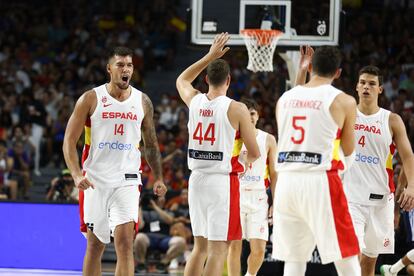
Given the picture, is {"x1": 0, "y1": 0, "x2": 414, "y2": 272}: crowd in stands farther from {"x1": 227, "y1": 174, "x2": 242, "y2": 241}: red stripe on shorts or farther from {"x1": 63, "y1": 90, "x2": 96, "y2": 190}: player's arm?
{"x1": 63, "y1": 90, "x2": 96, "y2": 190}: player's arm

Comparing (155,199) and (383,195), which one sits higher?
(383,195)

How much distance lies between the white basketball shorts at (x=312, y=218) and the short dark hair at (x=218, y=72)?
1.83 m

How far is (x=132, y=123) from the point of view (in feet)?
30.8

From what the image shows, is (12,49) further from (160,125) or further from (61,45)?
(160,125)

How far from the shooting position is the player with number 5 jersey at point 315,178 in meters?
7.48

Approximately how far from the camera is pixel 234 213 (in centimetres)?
921

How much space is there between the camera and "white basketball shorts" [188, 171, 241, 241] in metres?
9.12

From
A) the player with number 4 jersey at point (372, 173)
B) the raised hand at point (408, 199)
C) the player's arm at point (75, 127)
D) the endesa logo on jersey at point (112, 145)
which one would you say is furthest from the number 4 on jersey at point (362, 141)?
the player's arm at point (75, 127)

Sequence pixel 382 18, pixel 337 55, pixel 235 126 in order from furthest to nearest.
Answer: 1. pixel 382 18
2. pixel 235 126
3. pixel 337 55

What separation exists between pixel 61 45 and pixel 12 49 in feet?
4.04

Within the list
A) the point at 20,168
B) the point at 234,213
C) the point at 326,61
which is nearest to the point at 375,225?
the point at 234,213

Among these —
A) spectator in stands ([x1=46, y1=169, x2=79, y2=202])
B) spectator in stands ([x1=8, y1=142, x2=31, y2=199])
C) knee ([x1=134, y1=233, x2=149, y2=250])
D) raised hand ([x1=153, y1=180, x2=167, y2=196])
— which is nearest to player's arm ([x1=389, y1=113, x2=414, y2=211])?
raised hand ([x1=153, y1=180, x2=167, y2=196])

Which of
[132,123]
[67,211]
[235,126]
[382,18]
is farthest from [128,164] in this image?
[382,18]

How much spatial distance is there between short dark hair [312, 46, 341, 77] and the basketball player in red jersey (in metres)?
2.38
